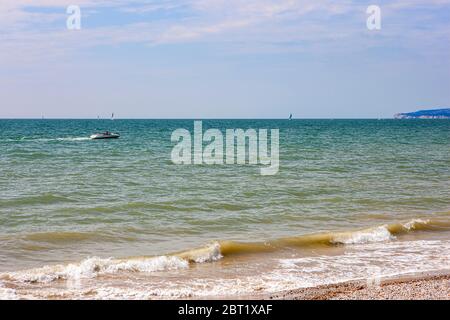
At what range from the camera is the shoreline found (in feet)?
33.7

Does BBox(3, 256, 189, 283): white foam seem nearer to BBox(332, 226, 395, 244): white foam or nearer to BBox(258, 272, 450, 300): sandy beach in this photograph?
BBox(258, 272, 450, 300): sandy beach

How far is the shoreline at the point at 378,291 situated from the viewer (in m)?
10.3

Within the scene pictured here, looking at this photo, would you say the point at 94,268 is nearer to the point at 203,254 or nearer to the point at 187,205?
the point at 203,254

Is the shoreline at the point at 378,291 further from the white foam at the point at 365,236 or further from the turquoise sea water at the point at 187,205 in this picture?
the turquoise sea water at the point at 187,205

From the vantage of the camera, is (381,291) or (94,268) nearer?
(381,291)

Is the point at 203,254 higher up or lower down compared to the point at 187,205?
lower down

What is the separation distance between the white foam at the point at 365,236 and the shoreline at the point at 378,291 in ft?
14.2

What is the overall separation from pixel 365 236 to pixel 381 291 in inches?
246

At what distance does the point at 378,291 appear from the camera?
1075cm

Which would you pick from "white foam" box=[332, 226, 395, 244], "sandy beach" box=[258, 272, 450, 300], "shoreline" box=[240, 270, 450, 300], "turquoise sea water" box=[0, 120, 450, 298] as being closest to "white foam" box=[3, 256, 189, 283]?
"turquoise sea water" box=[0, 120, 450, 298]

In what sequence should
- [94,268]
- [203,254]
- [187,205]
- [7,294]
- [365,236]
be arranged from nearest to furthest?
1. [7,294]
2. [94,268]
3. [203,254]
4. [365,236]
5. [187,205]

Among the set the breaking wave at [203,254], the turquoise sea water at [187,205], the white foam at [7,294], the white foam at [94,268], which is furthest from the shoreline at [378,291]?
the turquoise sea water at [187,205]

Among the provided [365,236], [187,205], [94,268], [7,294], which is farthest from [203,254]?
[187,205]
